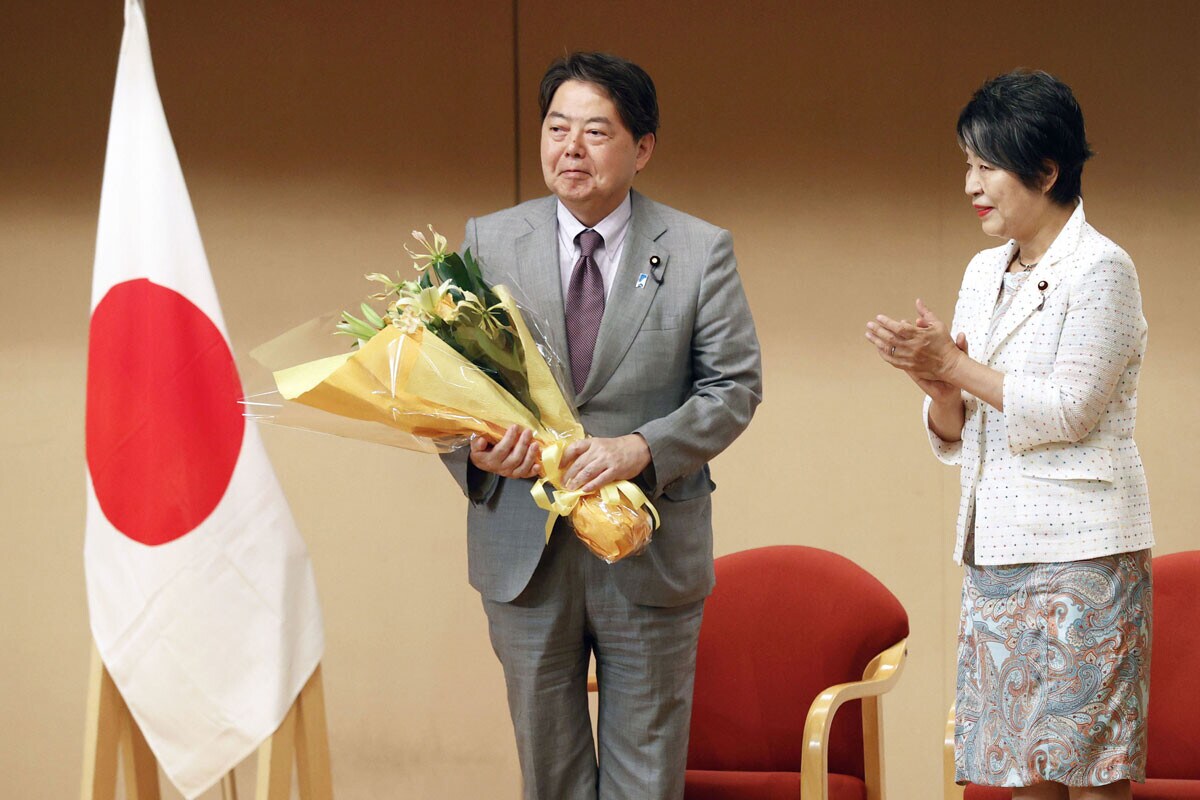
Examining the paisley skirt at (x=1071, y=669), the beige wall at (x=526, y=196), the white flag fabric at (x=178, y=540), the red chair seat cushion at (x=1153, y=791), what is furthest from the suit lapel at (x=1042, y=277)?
the beige wall at (x=526, y=196)

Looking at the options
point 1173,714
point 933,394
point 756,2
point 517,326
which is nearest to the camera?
point 517,326

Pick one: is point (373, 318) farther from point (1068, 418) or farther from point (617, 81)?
point (1068, 418)

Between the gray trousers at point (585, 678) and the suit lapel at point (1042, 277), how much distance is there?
30.5 inches

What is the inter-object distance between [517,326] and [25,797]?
9.12ft

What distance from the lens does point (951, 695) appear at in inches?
158

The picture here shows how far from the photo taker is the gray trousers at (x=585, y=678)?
2.36m

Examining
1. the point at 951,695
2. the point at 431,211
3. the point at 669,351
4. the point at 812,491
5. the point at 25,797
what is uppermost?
the point at 431,211

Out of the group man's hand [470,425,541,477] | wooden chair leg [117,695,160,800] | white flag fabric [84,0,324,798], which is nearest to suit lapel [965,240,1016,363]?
man's hand [470,425,541,477]

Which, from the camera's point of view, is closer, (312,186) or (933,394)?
(933,394)

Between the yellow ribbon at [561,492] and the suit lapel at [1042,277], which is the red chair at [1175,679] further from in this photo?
the yellow ribbon at [561,492]

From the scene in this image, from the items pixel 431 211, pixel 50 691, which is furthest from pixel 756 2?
pixel 50 691

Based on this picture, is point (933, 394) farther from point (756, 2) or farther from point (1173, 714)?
A: point (756, 2)

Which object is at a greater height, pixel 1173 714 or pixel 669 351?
pixel 669 351

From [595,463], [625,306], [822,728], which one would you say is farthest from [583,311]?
[822,728]
